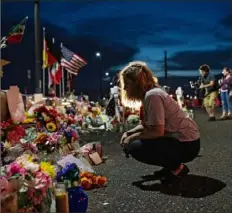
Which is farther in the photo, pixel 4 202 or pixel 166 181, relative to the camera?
pixel 166 181

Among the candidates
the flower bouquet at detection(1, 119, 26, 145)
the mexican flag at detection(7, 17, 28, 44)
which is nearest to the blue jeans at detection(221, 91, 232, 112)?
the mexican flag at detection(7, 17, 28, 44)

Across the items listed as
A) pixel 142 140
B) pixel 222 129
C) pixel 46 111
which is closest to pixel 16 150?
pixel 142 140

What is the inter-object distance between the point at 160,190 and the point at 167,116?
80 centimetres

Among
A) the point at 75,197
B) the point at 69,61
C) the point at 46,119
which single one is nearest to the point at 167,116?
the point at 75,197

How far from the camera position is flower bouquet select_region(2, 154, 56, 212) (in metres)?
3.74

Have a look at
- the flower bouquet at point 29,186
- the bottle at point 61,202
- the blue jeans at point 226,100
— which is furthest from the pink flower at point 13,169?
the blue jeans at point 226,100

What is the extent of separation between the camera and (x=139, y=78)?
215 inches

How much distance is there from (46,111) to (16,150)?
11.2 feet

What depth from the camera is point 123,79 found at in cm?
556

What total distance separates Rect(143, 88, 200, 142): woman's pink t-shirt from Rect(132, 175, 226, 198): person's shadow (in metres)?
0.50

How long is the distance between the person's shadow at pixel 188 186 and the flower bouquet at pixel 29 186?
1.71m

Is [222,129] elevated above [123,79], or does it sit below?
below

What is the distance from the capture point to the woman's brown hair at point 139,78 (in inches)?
215

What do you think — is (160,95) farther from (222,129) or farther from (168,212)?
(222,129)
